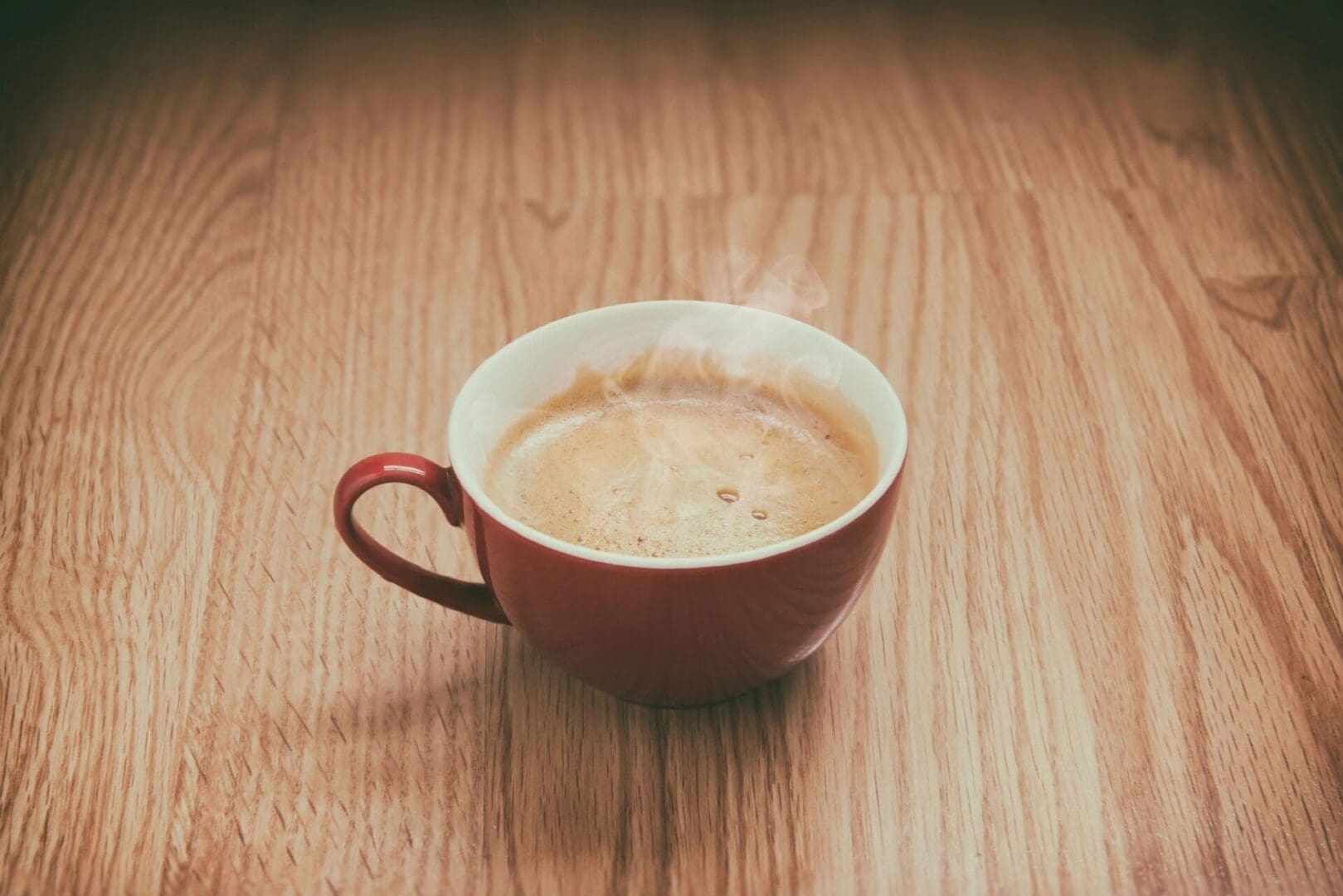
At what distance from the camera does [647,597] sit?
0.47 meters

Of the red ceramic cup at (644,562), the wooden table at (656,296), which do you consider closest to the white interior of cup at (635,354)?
the red ceramic cup at (644,562)

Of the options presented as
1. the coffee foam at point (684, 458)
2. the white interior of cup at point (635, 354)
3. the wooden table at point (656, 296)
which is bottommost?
the wooden table at point (656, 296)

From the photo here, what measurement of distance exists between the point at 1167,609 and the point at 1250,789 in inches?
4.1

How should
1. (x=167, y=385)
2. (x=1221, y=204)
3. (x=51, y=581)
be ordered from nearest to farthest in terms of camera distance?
(x=51, y=581) < (x=167, y=385) < (x=1221, y=204)

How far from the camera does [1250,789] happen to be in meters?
0.53

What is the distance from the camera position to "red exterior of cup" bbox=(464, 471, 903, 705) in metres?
0.46

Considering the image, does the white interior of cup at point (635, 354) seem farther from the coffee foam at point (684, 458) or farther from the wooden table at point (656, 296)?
the wooden table at point (656, 296)

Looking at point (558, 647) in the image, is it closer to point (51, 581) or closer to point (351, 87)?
point (51, 581)

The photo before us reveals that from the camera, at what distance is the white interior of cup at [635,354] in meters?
0.55

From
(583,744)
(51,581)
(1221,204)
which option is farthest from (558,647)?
(1221,204)

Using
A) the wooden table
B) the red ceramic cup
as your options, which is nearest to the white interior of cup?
the red ceramic cup

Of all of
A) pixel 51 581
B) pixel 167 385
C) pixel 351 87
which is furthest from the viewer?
pixel 351 87

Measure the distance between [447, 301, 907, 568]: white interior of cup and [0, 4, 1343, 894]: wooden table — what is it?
11cm

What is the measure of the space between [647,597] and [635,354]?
177 mm
